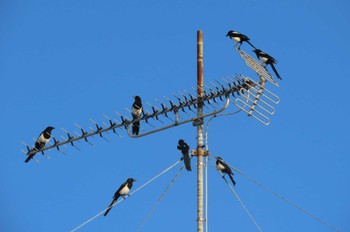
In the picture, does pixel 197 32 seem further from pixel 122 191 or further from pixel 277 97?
pixel 122 191

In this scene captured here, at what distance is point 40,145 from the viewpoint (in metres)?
15.4

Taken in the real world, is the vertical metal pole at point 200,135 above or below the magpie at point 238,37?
below

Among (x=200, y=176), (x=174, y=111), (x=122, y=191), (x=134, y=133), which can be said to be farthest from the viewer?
(x=122, y=191)

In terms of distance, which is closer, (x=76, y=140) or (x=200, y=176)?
(x=200, y=176)

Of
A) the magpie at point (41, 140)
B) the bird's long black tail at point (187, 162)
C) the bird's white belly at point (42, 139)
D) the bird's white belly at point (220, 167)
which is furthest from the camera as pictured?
the bird's white belly at point (42, 139)

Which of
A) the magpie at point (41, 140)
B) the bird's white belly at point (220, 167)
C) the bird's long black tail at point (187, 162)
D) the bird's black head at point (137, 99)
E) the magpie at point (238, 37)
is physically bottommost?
the bird's long black tail at point (187, 162)

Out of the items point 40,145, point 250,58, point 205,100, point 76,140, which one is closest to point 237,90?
point 205,100

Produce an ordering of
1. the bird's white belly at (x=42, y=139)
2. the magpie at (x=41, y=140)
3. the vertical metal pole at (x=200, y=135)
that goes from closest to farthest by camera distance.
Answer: the vertical metal pole at (x=200, y=135)
the magpie at (x=41, y=140)
the bird's white belly at (x=42, y=139)

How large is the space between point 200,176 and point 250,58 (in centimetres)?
292

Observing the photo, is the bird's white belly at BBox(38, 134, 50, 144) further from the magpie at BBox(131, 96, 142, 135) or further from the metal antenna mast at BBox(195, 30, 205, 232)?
the metal antenna mast at BBox(195, 30, 205, 232)

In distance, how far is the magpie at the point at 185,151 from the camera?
12414 mm

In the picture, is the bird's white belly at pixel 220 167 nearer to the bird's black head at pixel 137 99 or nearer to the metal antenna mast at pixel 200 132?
the metal antenna mast at pixel 200 132

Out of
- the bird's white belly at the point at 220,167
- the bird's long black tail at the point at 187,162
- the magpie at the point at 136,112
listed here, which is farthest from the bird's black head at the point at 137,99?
the bird's long black tail at the point at 187,162

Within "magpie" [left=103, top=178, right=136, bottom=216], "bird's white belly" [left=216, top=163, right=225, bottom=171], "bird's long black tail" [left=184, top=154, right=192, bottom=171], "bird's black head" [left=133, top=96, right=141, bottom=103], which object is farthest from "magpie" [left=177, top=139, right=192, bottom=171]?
"bird's black head" [left=133, top=96, right=141, bottom=103]
